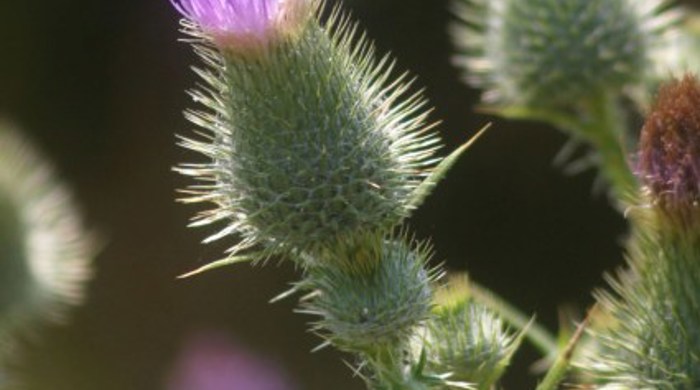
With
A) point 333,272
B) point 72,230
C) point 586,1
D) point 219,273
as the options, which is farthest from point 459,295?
point 219,273

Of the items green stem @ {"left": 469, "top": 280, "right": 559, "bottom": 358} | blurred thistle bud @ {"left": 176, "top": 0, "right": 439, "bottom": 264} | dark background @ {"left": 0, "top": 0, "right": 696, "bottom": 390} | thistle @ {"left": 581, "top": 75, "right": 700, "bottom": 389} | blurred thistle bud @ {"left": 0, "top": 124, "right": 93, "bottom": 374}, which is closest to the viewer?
thistle @ {"left": 581, "top": 75, "right": 700, "bottom": 389}

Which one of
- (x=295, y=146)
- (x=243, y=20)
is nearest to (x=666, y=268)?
(x=295, y=146)

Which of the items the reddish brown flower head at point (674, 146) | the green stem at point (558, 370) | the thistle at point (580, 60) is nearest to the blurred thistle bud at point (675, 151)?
the reddish brown flower head at point (674, 146)

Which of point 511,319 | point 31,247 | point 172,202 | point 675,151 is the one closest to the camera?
point 675,151

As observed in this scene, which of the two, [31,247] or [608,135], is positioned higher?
[608,135]

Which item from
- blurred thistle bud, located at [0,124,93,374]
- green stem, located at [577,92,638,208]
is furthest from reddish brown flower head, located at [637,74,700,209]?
blurred thistle bud, located at [0,124,93,374]

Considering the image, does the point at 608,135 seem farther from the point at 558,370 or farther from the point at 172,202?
the point at 172,202

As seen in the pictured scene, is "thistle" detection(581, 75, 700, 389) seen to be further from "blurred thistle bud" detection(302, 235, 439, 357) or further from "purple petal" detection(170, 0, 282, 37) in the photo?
"purple petal" detection(170, 0, 282, 37)
